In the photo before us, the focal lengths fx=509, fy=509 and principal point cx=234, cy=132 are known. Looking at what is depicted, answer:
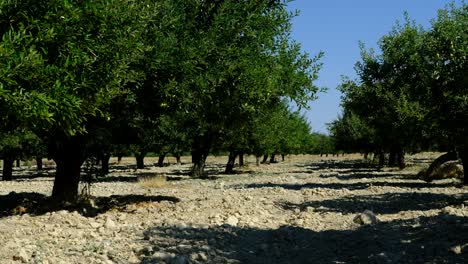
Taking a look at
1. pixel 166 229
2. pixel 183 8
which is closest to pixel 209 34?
pixel 183 8

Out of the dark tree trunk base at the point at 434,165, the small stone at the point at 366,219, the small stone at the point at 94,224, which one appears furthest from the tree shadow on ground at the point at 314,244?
the dark tree trunk base at the point at 434,165

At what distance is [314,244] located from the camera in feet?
36.7

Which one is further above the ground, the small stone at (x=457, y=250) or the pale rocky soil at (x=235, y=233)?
the small stone at (x=457, y=250)

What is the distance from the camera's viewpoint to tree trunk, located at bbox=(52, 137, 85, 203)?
16125mm

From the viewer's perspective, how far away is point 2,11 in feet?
24.0

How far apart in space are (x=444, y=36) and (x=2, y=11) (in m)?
19.4

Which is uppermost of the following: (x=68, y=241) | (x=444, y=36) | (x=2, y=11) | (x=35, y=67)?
(x=444, y=36)

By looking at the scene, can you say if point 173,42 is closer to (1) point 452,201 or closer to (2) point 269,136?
(1) point 452,201

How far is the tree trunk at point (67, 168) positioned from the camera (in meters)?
16.1

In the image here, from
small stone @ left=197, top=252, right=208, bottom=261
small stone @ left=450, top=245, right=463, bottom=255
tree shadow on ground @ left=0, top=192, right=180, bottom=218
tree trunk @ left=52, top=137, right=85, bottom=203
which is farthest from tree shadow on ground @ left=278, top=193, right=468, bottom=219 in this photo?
small stone @ left=197, top=252, right=208, bottom=261

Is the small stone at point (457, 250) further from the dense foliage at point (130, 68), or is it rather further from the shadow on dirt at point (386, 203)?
the dense foliage at point (130, 68)

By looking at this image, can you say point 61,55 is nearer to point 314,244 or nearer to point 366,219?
point 314,244

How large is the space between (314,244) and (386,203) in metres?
7.69

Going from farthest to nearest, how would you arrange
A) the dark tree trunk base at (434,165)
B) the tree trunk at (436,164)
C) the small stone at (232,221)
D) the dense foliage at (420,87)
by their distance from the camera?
the tree trunk at (436,164) → the dark tree trunk base at (434,165) → the dense foliage at (420,87) → the small stone at (232,221)
